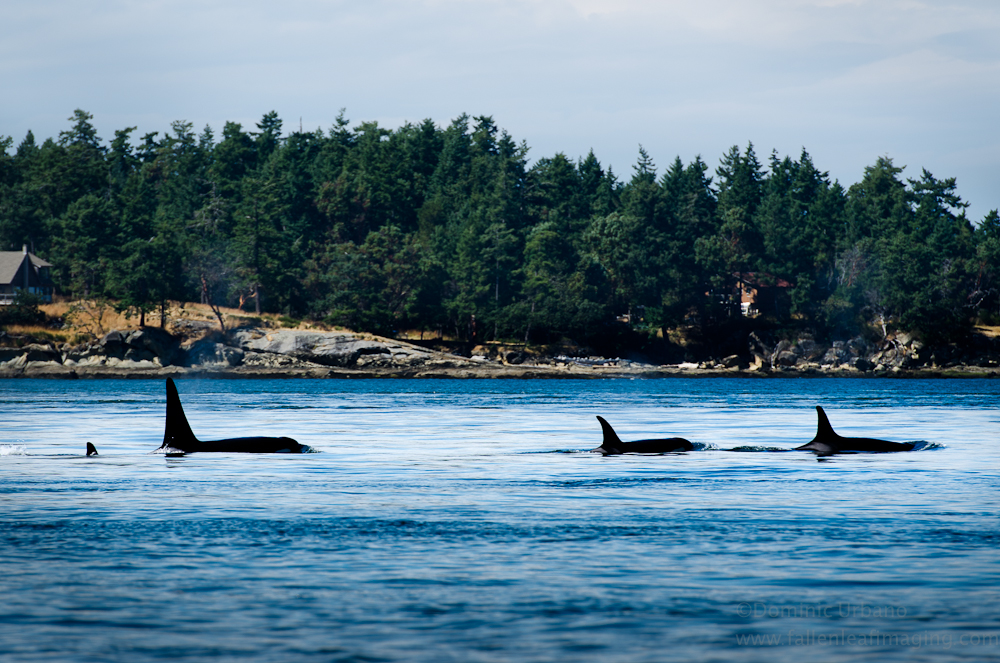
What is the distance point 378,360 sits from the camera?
13825 centimetres

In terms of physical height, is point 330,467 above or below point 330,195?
below

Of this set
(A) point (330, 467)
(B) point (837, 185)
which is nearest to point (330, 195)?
(B) point (837, 185)

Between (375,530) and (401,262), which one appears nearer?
(375,530)

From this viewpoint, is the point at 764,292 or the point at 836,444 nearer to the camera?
the point at 836,444

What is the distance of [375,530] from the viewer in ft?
54.1

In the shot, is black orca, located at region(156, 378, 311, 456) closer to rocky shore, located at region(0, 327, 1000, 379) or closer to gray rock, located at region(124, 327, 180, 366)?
rocky shore, located at region(0, 327, 1000, 379)

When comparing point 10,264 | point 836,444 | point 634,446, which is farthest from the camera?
point 10,264

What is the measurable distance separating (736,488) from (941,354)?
454 ft

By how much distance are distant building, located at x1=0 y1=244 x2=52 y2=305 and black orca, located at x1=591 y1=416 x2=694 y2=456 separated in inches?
5211

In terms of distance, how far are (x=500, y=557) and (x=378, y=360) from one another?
12517 centimetres

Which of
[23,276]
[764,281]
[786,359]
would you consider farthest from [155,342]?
[764,281]

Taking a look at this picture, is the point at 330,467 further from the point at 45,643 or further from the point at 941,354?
the point at 941,354

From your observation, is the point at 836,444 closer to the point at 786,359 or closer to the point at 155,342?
the point at 155,342

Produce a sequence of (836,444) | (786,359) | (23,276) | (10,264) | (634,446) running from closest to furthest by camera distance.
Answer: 1. (836,444)
2. (634,446)
3. (10,264)
4. (23,276)
5. (786,359)
